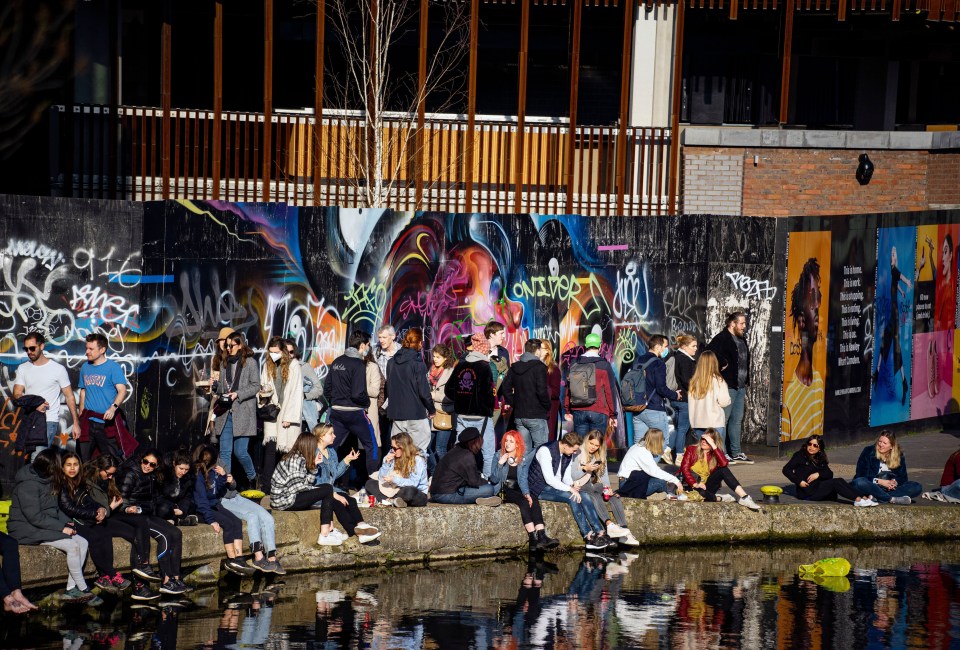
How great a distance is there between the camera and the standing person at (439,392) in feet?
49.9

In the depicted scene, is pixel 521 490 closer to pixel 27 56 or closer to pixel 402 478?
pixel 402 478

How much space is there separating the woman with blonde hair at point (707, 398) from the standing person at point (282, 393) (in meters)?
4.44

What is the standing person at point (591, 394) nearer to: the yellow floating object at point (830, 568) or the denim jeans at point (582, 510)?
the denim jeans at point (582, 510)

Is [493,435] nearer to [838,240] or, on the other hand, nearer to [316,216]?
[316,216]

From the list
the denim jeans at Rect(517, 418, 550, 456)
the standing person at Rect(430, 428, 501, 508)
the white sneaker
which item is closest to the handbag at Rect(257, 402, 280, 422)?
the standing person at Rect(430, 428, 501, 508)

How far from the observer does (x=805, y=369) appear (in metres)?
18.5

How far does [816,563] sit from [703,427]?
10.7 feet

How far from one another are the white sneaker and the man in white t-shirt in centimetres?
Answer: 495

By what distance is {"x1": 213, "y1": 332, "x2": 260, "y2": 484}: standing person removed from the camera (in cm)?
1410

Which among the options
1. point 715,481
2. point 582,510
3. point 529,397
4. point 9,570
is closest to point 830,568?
point 715,481

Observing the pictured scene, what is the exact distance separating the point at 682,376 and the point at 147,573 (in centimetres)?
749

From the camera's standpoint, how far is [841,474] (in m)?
16.8

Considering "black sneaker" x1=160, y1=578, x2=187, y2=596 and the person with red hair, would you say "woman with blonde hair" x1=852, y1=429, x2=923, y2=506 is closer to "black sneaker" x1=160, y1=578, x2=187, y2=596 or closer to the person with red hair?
the person with red hair

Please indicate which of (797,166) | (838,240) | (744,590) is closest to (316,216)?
(744,590)
